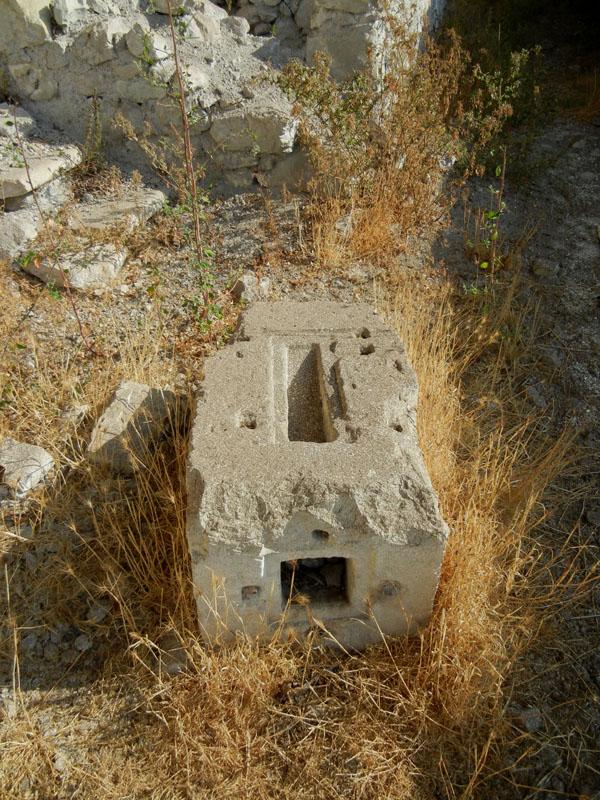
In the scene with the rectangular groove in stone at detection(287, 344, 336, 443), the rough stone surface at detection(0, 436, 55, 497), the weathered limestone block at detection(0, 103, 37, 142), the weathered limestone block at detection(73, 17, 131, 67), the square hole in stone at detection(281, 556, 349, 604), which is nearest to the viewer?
the square hole in stone at detection(281, 556, 349, 604)

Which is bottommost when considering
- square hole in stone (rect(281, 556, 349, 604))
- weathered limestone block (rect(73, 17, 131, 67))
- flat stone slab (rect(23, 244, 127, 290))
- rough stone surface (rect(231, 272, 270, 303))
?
square hole in stone (rect(281, 556, 349, 604))

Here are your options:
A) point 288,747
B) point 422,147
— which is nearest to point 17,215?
point 422,147

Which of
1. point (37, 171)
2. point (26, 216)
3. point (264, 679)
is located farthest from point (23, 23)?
point (264, 679)

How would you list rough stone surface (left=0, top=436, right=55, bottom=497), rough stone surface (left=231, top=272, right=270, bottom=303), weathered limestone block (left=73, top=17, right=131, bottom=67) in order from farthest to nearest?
weathered limestone block (left=73, top=17, right=131, bottom=67) < rough stone surface (left=231, top=272, right=270, bottom=303) < rough stone surface (left=0, top=436, right=55, bottom=497)

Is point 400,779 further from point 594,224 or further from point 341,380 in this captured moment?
point 594,224

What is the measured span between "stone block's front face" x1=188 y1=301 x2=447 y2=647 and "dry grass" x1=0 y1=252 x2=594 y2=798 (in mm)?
156

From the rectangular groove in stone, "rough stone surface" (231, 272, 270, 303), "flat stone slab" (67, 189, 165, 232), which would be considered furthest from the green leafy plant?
the rectangular groove in stone

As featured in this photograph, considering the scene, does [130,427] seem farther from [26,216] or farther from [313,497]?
[26,216]

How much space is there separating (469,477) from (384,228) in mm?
2342

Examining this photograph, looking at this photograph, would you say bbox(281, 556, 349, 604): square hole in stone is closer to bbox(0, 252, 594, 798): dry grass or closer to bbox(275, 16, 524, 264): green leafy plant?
bbox(0, 252, 594, 798): dry grass

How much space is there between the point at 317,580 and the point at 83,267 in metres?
2.80

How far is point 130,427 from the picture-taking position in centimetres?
291

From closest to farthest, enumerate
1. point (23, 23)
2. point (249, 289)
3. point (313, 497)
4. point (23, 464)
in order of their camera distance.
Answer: point (313, 497) < point (23, 464) < point (249, 289) < point (23, 23)

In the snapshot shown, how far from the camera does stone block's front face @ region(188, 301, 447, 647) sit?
1.91 m
